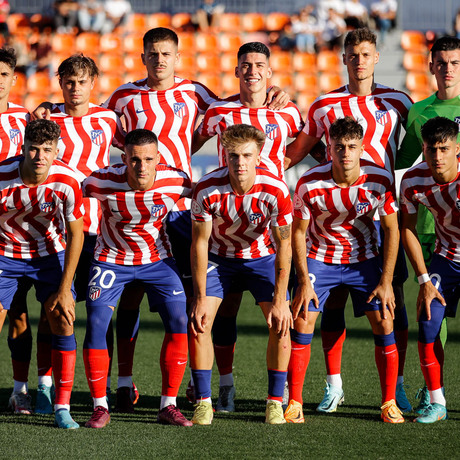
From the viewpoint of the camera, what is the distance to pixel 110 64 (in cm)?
1673

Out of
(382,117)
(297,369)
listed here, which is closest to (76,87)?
(382,117)

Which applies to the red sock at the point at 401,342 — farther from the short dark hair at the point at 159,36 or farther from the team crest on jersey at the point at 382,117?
the short dark hair at the point at 159,36

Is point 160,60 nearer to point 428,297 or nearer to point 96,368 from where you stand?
point 96,368

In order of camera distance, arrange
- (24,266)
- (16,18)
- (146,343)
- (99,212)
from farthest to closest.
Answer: (16,18) → (146,343) → (99,212) → (24,266)

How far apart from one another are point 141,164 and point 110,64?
40.8 feet

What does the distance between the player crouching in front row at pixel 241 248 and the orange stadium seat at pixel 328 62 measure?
458 inches

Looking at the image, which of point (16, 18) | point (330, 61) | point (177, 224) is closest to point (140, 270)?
point (177, 224)

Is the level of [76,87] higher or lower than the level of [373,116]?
higher

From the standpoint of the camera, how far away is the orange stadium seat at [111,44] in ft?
55.5

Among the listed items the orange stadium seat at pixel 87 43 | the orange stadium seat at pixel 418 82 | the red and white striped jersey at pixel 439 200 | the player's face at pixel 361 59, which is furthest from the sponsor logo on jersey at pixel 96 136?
the orange stadium seat at pixel 87 43

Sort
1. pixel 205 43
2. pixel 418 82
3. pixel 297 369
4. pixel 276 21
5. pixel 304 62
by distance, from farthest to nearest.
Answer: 1. pixel 276 21
2. pixel 205 43
3. pixel 304 62
4. pixel 418 82
5. pixel 297 369

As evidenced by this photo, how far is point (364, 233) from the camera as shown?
202 inches

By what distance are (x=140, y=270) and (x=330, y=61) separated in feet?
39.8

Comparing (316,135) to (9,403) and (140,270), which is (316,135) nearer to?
(140,270)
